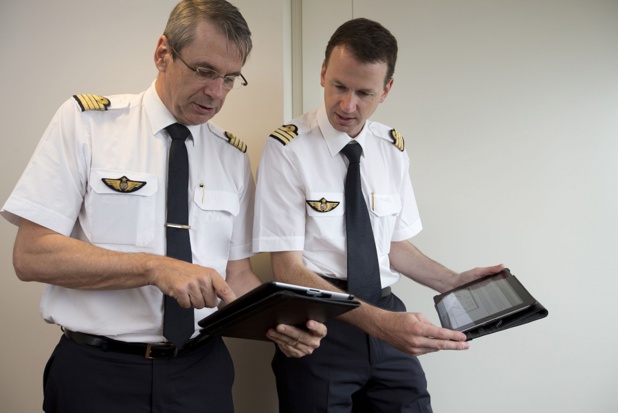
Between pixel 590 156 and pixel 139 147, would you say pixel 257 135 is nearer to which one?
pixel 139 147

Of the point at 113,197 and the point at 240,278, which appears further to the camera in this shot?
the point at 240,278

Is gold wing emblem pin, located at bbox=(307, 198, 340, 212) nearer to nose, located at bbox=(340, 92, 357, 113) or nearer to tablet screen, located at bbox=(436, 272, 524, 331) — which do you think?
nose, located at bbox=(340, 92, 357, 113)

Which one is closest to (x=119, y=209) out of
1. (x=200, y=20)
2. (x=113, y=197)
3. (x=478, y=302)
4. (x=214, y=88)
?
(x=113, y=197)

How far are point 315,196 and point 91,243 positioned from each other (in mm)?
689

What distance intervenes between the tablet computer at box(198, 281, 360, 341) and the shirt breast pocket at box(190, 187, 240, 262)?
350 millimetres

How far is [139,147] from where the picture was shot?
156cm

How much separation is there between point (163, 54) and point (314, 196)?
626 millimetres

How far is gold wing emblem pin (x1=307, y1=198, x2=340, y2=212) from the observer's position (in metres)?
1.77

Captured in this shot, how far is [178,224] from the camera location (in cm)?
153

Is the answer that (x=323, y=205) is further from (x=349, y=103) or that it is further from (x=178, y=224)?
(x=178, y=224)

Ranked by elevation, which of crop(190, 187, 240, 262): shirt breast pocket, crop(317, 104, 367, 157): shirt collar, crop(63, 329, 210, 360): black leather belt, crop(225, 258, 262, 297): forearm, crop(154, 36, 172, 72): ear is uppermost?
crop(154, 36, 172, 72): ear

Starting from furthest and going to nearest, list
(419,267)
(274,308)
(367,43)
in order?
(419,267), (367,43), (274,308)

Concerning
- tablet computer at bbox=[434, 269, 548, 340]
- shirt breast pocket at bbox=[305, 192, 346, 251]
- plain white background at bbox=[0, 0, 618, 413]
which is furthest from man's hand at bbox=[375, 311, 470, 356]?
plain white background at bbox=[0, 0, 618, 413]

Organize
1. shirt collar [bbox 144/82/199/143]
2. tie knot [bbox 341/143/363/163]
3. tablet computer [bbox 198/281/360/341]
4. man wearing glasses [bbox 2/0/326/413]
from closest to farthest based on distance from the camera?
Answer: tablet computer [bbox 198/281/360/341] < man wearing glasses [bbox 2/0/326/413] < shirt collar [bbox 144/82/199/143] < tie knot [bbox 341/143/363/163]
